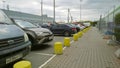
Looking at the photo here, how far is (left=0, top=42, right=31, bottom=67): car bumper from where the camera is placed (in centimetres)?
440

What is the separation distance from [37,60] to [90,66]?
6.93 feet

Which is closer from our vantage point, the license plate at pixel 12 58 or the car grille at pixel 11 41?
the car grille at pixel 11 41

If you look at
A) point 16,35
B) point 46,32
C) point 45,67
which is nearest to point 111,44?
point 46,32

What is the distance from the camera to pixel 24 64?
3436 millimetres

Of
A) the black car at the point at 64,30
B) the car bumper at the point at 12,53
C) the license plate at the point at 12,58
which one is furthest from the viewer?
the black car at the point at 64,30

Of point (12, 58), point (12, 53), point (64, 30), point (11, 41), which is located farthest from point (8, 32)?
point (64, 30)

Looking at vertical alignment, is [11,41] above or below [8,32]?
below

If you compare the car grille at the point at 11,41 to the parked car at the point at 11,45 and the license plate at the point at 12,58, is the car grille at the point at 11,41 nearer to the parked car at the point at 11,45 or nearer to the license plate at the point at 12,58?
the parked car at the point at 11,45

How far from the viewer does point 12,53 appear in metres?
4.75

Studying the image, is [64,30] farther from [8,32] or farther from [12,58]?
[12,58]

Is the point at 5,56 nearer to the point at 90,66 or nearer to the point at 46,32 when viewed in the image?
the point at 90,66

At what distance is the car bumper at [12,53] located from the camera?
4.40m

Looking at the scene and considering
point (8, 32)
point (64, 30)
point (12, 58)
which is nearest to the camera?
point (12, 58)

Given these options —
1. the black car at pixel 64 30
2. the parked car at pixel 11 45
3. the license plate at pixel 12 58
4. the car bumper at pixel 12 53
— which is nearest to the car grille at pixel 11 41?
the parked car at pixel 11 45
